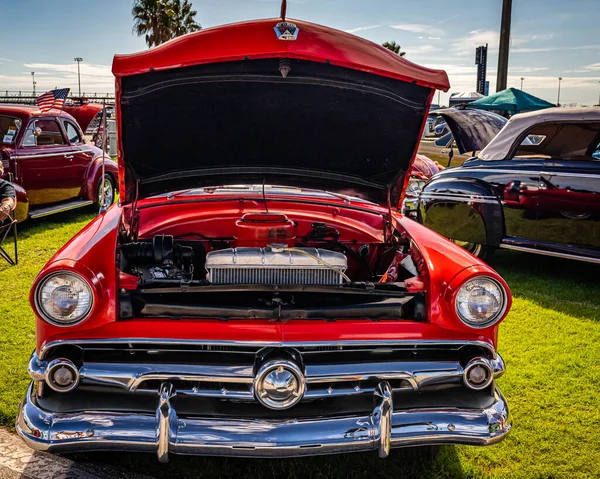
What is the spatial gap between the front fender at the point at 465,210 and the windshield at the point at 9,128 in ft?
16.5

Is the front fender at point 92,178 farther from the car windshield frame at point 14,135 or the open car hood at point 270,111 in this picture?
the open car hood at point 270,111

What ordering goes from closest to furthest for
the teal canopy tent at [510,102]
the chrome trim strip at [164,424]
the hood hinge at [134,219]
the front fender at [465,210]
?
the chrome trim strip at [164,424], the hood hinge at [134,219], the front fender at [465,210], the teal canopy tent at [510,102]

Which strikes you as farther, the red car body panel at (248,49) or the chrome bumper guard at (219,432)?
the red car body panel at (248,49)

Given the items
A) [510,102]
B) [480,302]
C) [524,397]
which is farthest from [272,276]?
[510,102]

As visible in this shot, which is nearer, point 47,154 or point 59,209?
point 47,154

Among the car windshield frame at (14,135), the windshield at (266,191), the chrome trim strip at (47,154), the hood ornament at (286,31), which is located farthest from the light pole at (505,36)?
the hood ornament at (286,31)

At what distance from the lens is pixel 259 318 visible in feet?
7.62

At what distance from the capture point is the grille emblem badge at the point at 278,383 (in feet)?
7.15

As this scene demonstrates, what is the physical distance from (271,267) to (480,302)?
0.87 m

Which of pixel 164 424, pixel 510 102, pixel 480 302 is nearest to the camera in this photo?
pixel 164 424

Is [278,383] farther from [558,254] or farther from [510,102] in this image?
[510,102]

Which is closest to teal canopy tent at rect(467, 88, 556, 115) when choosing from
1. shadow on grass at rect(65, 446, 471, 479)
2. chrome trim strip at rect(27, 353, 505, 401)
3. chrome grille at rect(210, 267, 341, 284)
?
chrome grille at rect(210, 267, 341, 284)

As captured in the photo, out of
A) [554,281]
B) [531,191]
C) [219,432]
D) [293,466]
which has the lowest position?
[293,466]

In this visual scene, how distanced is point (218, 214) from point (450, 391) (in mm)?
1553
